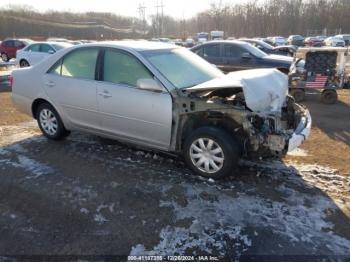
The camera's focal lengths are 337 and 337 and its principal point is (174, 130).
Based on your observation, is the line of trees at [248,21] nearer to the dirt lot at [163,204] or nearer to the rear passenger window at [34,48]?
the rear passenger window at [34,48]

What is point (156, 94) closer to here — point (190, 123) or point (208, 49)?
point (190, 123)

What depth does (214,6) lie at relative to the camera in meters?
80.4

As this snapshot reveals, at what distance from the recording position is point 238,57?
35.9 ft

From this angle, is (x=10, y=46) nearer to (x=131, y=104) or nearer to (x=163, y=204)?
(x=131, y=104)

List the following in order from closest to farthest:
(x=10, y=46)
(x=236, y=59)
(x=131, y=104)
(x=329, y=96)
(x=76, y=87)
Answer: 1. (x=131, y=104)
2. (x=76, y=87)
3. (x=329, y=96)
4. (x=236, y=59)
5. (x=10, y=46)

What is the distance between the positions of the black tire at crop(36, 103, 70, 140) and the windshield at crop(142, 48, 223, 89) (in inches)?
A: 77.5

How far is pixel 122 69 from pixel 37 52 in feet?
40.2

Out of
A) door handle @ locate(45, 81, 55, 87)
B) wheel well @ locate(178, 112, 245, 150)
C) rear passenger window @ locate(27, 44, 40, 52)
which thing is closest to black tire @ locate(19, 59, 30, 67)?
rear passenger window @ locate(27, 44, 40, 52)

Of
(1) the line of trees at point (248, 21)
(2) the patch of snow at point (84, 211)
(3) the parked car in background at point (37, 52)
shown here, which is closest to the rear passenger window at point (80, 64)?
(2) the patch of snow at point (84, 211)

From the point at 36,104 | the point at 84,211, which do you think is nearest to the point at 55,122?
the point at 36,104

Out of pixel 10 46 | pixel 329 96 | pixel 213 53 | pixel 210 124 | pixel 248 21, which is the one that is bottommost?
pixel 329 96

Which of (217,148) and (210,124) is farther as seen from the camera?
(210,124)

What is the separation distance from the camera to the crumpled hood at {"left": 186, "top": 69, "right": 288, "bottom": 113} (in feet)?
13.0

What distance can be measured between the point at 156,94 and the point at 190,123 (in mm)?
574
